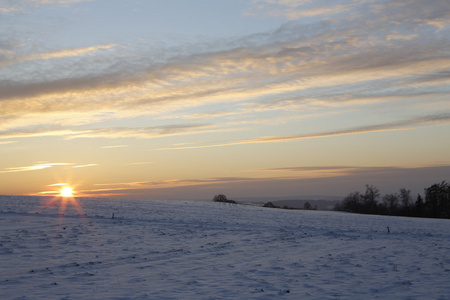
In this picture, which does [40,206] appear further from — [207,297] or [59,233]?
[207,297]

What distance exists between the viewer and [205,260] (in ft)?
66.2

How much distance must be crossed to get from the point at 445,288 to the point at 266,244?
12.2 meters

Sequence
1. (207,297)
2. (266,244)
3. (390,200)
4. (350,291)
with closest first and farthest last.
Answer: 1. (207,297)
2. (350,291)
3. (266,244)
4. (390,200)

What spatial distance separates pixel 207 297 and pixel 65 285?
5.51 m

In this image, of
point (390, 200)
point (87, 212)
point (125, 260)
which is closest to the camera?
point (125, 260)

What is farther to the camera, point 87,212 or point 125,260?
point 87,212

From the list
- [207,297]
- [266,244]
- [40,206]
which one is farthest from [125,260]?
[40,206]

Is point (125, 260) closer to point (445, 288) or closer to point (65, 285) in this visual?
point (65, 285)

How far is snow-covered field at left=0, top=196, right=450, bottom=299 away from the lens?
14.5m

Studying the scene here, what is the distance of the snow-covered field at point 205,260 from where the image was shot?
14.5 meters

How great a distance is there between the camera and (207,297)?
13.6 m

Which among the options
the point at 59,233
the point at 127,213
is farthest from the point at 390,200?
the point at 59,233

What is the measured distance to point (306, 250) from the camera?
24.2 meters

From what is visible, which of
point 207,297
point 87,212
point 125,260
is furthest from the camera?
point 87,212
